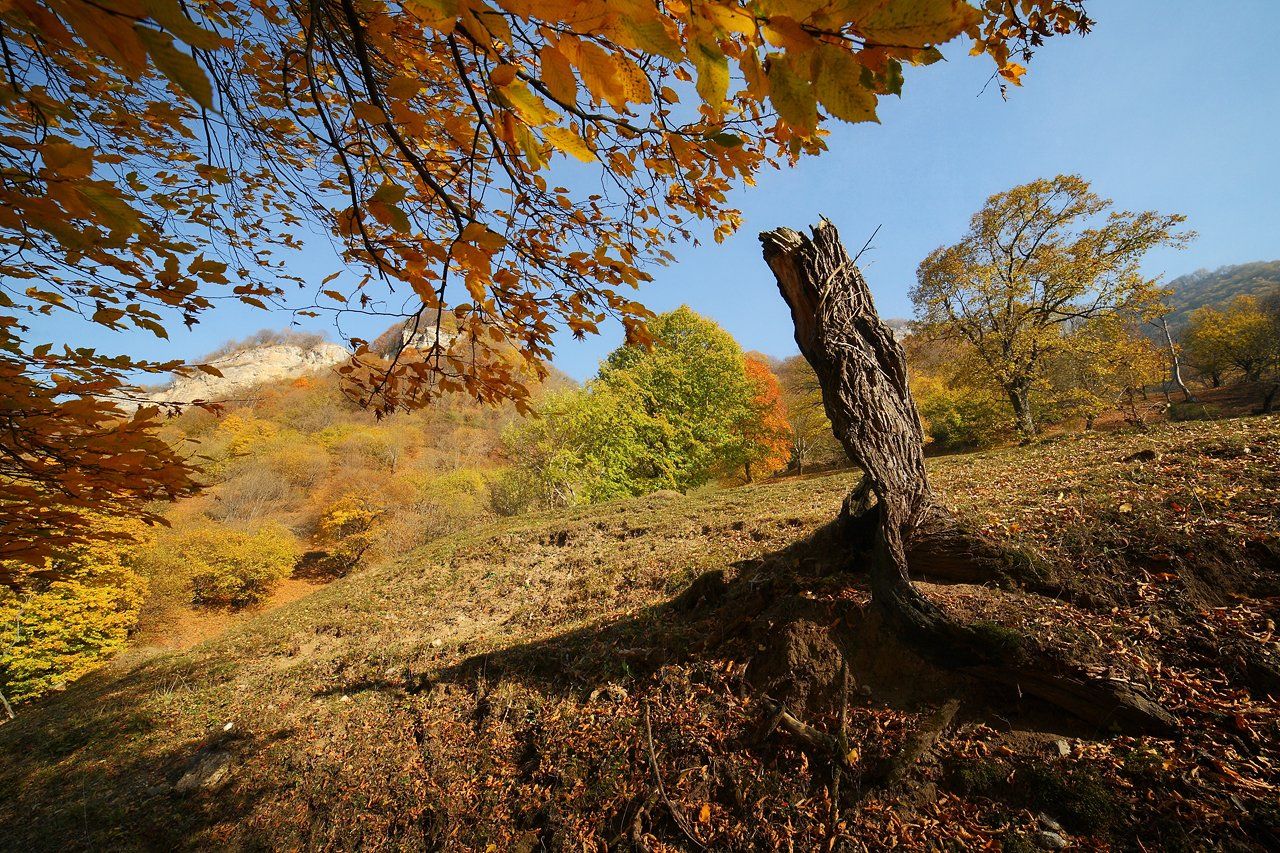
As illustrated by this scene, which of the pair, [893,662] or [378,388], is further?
[893,662]

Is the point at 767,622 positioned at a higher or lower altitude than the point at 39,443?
lower

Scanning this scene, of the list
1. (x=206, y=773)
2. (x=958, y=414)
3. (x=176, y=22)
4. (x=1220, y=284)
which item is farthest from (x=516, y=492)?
(x=1220, y=284)

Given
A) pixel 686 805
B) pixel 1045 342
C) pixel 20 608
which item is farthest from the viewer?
pixel 1045 342

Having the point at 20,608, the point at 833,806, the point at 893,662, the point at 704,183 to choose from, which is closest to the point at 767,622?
the point at 893,662

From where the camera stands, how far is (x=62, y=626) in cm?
922

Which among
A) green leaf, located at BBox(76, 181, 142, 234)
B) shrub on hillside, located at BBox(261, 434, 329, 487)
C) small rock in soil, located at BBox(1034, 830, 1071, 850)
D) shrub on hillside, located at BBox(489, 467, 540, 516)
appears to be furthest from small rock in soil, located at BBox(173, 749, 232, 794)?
shrub on hillside, located at BBox(261, 434, 329, 487)

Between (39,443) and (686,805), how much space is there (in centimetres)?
350

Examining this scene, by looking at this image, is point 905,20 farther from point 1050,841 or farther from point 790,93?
point 1050,841

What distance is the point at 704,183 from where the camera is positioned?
2150mm

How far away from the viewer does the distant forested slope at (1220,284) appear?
2569 inches

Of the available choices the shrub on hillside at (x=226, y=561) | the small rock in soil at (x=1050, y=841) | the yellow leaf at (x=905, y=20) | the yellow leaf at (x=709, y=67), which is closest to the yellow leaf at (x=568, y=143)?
the yellow leaf at (x=709, y=67)

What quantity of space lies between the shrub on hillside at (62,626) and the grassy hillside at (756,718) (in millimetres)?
4674

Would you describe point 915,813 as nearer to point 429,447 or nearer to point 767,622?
point 767,622

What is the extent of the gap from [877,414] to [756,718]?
80.6 inches
